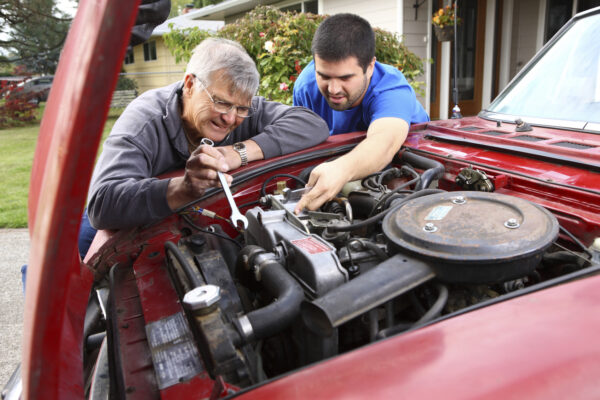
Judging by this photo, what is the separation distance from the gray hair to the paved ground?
2.04 metres

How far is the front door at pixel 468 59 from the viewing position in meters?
7.53

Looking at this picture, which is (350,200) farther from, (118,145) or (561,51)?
(561,51)

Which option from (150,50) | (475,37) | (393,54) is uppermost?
(150,50)

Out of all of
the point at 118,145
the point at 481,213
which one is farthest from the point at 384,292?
the point at 118,145

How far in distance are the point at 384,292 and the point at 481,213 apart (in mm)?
408

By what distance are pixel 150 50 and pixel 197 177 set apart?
2132 cm

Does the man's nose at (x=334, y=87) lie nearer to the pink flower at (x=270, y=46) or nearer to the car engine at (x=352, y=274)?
the car engine at (x=352, y=274)

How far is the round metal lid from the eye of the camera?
39.0 inches

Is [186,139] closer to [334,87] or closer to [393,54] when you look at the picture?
[334,87]

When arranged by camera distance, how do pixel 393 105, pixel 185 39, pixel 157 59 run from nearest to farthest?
pixel 393 105
pixel 185 39
pixel 157 59

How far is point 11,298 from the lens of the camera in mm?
3436

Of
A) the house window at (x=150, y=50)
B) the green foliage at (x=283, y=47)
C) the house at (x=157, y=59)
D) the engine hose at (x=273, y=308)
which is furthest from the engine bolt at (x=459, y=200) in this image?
the house window at (x=150, y=50)

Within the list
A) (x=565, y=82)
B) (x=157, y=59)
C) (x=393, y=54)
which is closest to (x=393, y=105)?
(x=565, y=82)

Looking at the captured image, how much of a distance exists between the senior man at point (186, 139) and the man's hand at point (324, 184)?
28cm
